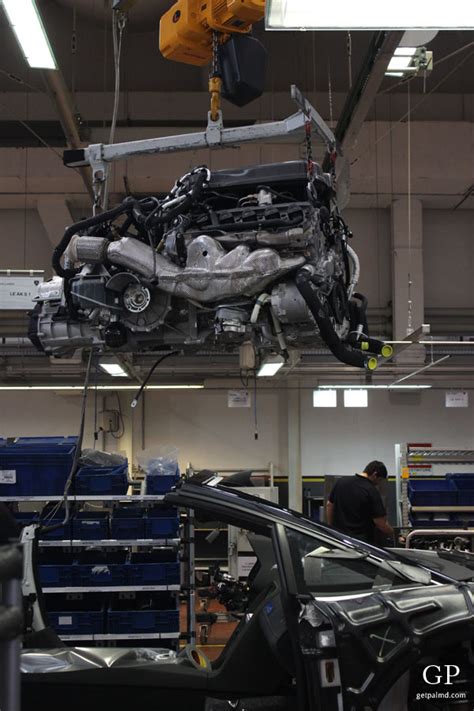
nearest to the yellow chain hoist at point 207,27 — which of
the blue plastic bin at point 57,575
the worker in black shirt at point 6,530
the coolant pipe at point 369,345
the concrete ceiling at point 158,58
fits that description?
the coolant pipe at point 369,345

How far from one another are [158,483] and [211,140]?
325 centimetres

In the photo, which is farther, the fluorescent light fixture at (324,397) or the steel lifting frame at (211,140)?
the fluorescent light fixture at (324,397)

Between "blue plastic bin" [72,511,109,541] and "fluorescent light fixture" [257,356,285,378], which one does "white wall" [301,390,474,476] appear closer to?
"fluorescent light fixture" [257,356,285,378]

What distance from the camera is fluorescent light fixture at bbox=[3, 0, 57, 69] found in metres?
3.81

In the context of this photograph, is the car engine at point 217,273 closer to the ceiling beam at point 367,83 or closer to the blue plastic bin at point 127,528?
the ceiling beam at point 367,83

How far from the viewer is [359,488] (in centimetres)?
639

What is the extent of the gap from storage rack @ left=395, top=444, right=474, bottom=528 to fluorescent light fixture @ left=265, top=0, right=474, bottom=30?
6169 mm

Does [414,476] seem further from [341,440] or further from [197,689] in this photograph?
[197,689]

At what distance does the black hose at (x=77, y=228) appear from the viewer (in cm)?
338

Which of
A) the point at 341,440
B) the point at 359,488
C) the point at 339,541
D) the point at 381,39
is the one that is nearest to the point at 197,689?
the point at 339,541

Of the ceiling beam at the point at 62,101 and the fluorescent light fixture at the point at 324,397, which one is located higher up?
the ceiling beam at the point at 62,101

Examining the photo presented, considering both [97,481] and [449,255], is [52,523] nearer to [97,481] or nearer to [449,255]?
[97,481]

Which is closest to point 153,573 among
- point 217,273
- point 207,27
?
point 217,273

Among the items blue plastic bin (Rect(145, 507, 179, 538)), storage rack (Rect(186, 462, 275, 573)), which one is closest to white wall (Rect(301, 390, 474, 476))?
storage rack (Rect(186, 462, 275, 573))
